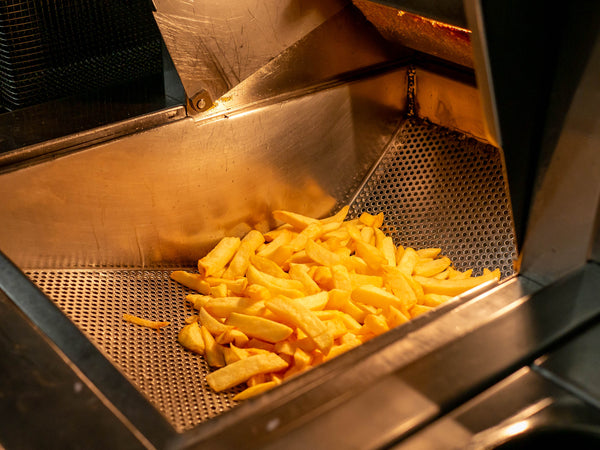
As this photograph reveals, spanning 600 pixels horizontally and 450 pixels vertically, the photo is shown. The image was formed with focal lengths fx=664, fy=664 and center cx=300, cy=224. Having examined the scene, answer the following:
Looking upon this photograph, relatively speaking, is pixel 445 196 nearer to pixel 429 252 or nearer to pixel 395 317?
pixel 429 252

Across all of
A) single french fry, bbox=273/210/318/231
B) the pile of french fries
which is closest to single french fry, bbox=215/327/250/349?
the pile of french fries

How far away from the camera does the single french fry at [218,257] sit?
181 centimetres

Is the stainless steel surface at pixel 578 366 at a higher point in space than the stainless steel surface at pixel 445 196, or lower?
lower

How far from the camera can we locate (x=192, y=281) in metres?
1.83

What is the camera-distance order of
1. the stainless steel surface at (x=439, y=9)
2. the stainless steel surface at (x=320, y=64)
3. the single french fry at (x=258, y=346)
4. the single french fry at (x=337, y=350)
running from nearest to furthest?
the stainless steel surface at (x=439, y=9) < the single french fry at (x=337, y=350) < the single french fry at (x=258, y=346) < the stainless steel surface at (x=320, y=64)

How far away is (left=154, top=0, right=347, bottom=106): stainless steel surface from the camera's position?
1621 mm

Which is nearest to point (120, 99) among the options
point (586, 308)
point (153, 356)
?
point (153, 356)

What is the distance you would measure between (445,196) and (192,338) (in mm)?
885

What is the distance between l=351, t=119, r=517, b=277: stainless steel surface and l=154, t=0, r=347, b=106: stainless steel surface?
0.54m

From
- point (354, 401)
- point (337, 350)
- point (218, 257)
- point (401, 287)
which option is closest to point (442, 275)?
point (401, 287)

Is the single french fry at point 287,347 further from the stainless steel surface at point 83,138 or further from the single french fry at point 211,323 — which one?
the stainless steel surface at point 83,138

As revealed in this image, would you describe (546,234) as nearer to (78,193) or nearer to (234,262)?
(234,262)

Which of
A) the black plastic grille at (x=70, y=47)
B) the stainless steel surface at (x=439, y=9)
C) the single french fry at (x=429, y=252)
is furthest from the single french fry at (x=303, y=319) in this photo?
the black plastic grille at (x=70, y=47)

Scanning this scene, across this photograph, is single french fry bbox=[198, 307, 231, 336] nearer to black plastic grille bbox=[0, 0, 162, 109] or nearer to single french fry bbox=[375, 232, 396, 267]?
single french fry bbox=[375, 232, 396, 267]
